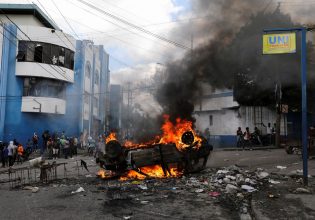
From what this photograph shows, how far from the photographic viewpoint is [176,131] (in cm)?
1212

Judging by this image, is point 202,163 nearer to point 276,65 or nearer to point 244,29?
point 244,29

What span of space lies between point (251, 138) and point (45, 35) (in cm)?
1735

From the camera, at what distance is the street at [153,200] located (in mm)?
6242

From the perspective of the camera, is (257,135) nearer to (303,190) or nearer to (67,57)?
(67,57)

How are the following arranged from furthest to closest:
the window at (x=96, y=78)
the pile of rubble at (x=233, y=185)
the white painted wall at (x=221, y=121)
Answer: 1. the window at (x=96, y=78)
2. the white painted wall at (x=221, y=121)
3. the pile of rubble at (x=233, y=185)

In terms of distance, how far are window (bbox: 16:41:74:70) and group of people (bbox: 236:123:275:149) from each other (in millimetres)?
14913

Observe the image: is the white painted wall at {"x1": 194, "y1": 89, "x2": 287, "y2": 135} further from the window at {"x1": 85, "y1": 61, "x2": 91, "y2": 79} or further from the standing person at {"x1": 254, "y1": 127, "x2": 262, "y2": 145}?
the window at {"x1": 85, "y1": 61, "x2": 91, "y2": 79}

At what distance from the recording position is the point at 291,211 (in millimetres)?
6109

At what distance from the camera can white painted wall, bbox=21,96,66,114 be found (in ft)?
78.8

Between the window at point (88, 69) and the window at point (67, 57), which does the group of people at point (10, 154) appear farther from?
the window at point (88, 69)

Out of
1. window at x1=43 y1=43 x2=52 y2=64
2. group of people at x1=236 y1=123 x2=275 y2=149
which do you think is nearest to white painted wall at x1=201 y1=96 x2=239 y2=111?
group of people at x1=236 y1=123 x2=275 y2=149

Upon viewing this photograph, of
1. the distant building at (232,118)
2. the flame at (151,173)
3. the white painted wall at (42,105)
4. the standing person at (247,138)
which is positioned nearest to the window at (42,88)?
the white painted wall at (42,105)

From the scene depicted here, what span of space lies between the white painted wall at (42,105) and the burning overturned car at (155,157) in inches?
581

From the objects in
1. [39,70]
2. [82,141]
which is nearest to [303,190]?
[39,70]
